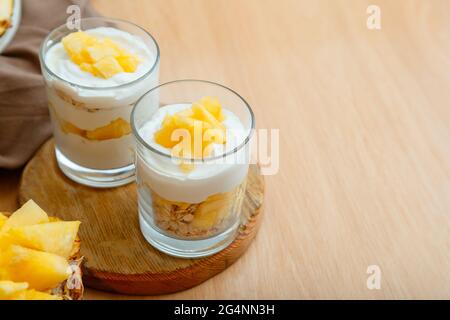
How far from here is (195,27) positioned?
115cm

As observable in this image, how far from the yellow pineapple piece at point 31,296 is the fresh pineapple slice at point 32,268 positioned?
1 cm

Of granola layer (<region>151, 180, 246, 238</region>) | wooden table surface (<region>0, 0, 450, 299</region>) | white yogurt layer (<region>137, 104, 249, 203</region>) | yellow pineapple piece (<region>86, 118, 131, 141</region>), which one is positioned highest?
white yogurt layer (<region>137, 104, 249, 203</region>)

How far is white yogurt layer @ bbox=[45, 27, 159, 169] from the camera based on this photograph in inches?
30.8

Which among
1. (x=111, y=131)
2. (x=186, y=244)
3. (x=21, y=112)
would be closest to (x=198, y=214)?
(x=186, y=244)

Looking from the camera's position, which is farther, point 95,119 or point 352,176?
point 352,176

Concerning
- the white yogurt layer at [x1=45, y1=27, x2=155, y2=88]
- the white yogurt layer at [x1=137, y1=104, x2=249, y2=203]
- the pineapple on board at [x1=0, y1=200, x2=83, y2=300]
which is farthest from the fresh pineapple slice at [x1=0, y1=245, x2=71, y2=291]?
the white yogurt layer at [x1=45, y1=27, x2=155, y2=88]

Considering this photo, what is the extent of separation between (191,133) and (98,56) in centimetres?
18

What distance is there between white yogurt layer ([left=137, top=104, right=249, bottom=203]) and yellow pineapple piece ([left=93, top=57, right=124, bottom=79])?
0.09 m

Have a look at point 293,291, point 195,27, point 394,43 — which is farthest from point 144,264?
point 394,43

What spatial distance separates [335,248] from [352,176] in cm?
13

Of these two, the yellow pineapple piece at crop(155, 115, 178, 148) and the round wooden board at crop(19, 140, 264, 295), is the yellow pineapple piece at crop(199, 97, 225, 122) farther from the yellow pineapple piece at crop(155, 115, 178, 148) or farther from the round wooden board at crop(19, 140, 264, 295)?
the round wooden board at crop(19, 140, 264, 295)

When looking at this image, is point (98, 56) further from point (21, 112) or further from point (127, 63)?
point (21, 112)

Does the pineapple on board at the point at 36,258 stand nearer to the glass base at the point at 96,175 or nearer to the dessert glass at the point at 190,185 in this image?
the dessert glass at the point at 190,185

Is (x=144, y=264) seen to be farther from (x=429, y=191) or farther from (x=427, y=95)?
(x=427, y=95)
